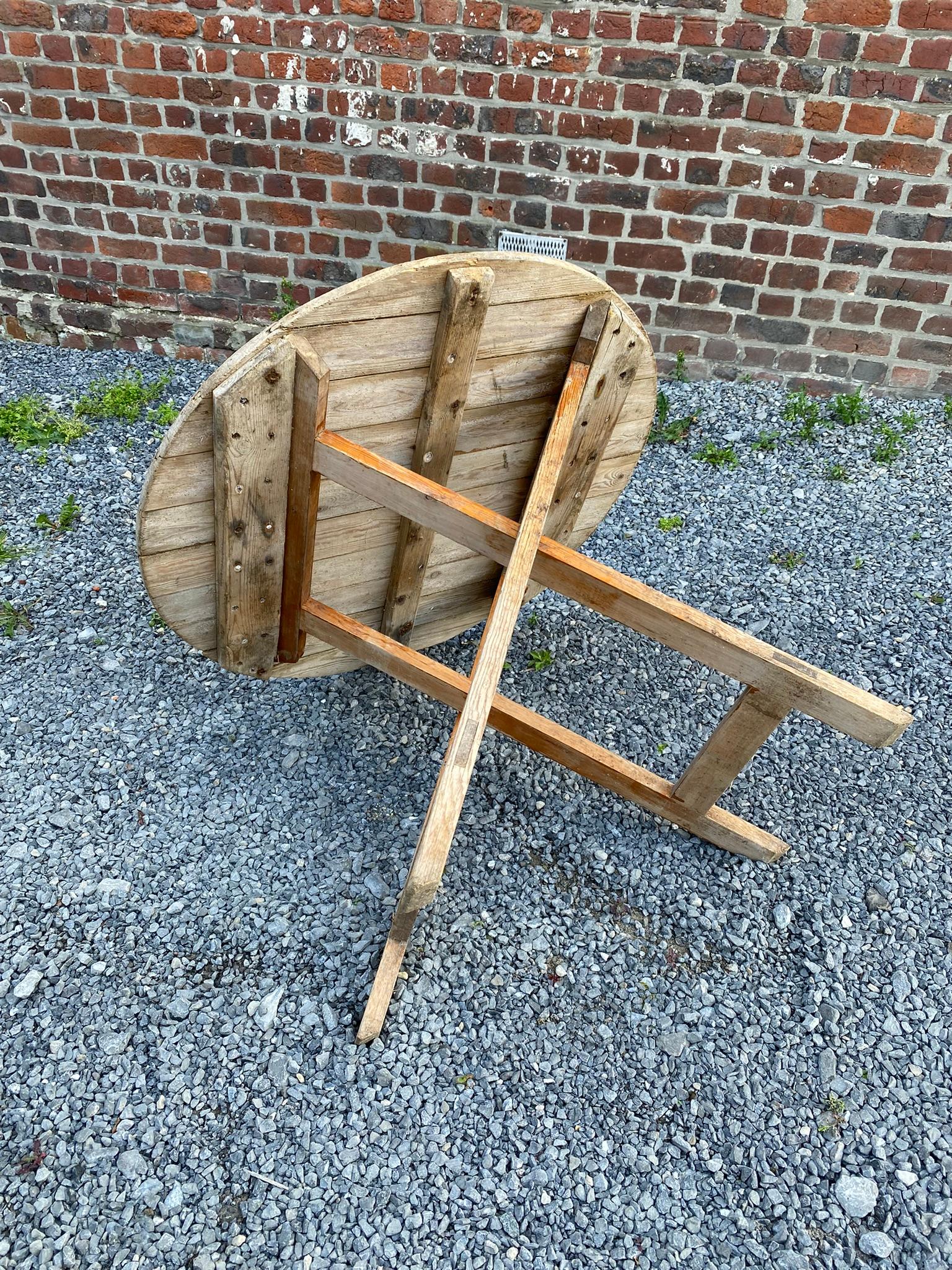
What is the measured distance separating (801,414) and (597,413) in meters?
2.59

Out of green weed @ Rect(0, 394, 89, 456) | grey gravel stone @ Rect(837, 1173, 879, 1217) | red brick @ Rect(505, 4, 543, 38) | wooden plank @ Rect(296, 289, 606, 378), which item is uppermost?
red brick @ Rect(505, 4, 543, 38)

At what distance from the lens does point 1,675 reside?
10.8 ft

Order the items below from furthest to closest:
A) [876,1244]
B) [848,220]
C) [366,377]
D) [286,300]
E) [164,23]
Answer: [286,300] → [848,220] → [164,23] → [366,377] → [876,1244]

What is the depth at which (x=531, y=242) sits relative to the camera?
4652 mm

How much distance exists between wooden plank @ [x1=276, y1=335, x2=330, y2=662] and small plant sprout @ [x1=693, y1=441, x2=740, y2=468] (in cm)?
272

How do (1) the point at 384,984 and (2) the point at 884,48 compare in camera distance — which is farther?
(2) the point at 884,48

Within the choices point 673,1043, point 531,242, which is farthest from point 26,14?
point 673,1043

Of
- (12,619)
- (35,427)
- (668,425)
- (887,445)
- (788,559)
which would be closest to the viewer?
(12,619)

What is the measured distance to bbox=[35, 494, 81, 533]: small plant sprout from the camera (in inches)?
157

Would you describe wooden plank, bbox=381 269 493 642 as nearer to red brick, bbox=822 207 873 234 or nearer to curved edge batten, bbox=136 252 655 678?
curved edge batten, bbox=136 252 655 678

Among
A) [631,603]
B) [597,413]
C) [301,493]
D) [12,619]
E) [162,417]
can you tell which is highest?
[597,413]

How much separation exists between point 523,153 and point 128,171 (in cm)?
216

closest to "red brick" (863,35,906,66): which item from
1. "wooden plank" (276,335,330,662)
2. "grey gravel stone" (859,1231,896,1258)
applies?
"wooden plank" (276,335,330,662)

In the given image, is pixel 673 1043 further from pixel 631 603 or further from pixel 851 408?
pixel 851 408
